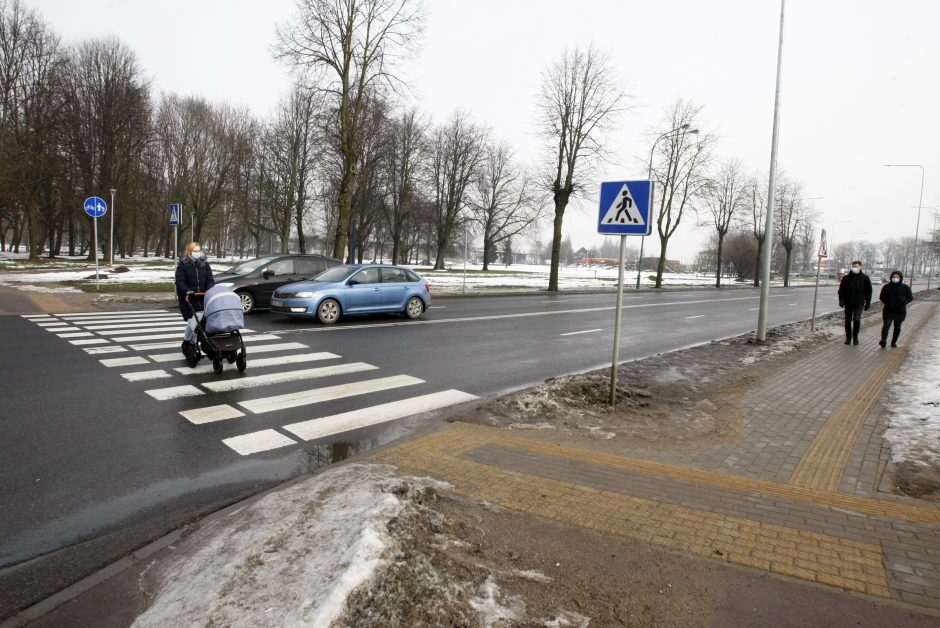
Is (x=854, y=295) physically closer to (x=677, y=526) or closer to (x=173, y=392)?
(x=677, y=526)

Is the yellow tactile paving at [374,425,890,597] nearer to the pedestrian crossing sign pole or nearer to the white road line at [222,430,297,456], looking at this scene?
the white road line at [222,430,297,456]

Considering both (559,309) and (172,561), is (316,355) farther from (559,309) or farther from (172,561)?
(559,309)

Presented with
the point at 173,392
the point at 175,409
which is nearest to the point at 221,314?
the point at 173,392

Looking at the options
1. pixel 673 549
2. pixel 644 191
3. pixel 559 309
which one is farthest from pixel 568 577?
pixel 559 309

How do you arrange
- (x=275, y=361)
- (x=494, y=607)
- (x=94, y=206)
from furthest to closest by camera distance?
(x=94, y=206)
(x=275, y=361)
(x=494, y=607)

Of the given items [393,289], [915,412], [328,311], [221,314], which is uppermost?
[393,289]

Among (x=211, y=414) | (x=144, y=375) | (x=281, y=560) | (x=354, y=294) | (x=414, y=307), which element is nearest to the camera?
(x=281, y=560)

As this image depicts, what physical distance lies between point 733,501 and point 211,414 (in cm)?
528

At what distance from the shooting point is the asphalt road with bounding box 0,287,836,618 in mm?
3721

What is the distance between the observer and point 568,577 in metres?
2.98

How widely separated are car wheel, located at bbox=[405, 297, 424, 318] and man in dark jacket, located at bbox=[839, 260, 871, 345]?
10.7 m

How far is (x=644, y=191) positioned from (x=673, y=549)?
4.34 m

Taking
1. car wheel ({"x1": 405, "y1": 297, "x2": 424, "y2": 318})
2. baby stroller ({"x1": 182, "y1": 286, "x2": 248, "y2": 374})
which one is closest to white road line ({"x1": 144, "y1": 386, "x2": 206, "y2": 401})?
baby stroller ({"x1": 182, "y1": 286, "x2": 248, "y2": 374})

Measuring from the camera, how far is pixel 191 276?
862cm
